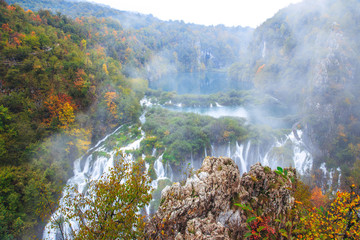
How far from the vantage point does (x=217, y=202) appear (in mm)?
7148

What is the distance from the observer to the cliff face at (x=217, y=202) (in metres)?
6.55

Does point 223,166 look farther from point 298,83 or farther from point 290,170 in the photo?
point 298,83

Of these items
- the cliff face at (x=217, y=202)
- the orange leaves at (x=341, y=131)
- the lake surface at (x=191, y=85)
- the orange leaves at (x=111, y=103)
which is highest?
the cliff face at (x=217, y=202)

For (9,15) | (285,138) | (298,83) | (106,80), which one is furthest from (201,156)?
(298,83)

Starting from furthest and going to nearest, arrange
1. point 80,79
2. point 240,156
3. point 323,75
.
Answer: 1. point 323,75
2. point 80,79
3. point 240,156

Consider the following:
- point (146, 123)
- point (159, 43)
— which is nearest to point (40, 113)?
point (146, 123)

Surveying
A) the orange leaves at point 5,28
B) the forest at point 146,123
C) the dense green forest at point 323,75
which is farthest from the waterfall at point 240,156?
the orange leaves at point 5,28

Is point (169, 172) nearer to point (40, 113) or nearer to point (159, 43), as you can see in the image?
point (40, 113)

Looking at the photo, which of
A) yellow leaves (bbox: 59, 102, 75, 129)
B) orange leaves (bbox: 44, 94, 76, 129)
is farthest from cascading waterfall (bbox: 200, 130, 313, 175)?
orange leaves (bbox: 44, 94, 76, 129)

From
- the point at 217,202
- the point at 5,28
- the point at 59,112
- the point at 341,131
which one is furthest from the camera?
the point at 341,131

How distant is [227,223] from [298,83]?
70.9m

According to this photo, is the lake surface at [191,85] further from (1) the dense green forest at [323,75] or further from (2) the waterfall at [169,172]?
(2) the waterfall at [169,172]

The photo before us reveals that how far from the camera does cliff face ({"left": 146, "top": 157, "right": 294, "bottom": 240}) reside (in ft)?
21.5

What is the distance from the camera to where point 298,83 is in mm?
62969
